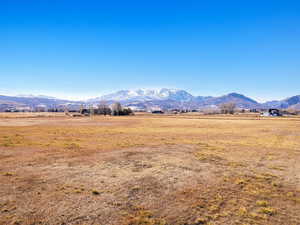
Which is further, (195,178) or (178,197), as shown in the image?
(195,178)

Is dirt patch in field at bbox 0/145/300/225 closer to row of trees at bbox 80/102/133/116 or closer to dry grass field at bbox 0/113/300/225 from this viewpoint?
dry grass field at bbox 0/113/300/225

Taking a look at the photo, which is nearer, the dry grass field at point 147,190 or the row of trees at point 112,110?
the dry grass field at point 147,190

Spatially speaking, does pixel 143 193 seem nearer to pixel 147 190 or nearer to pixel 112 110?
pixel 147 190

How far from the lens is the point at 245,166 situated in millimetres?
13594

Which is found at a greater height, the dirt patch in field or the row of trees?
the row of trees

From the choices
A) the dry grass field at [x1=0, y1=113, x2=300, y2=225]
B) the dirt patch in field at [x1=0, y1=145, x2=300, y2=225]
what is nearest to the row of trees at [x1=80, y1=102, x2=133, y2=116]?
the dry grass field at [x1=0, y1=113, x2=300, y2=225]

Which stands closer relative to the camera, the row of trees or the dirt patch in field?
the dirt patch in field

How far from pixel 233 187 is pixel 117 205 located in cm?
605

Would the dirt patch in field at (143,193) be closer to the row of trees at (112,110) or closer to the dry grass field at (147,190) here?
the dry grass field at (147,190)

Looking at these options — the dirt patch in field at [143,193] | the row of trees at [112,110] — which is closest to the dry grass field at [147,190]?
the dirt patch in field at [143,193]

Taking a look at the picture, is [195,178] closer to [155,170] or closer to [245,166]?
[155,170]

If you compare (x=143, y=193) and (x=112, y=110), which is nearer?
(x=143, y=193)

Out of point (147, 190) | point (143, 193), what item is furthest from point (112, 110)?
point (143, 193)

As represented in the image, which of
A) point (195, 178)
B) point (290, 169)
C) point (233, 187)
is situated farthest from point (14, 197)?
point (290, 169)
